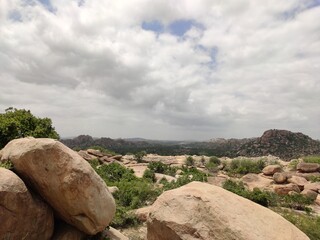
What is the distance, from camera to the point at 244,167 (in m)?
49.8

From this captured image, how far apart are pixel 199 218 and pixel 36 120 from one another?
73.4ft

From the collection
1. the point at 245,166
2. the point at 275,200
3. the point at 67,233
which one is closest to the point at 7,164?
the point at 67,233

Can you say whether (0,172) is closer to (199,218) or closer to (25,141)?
(25,141)

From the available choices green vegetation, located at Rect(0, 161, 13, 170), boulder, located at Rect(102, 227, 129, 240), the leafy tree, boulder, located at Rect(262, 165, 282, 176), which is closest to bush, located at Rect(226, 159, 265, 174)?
boulder, located at Rect(262, 165, 282, 176)

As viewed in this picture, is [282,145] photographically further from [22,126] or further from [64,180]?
[64,180]

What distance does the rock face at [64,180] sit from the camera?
1004 centimetres

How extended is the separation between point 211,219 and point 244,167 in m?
43.4

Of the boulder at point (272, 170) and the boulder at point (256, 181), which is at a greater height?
the boulder at point (272, 170)

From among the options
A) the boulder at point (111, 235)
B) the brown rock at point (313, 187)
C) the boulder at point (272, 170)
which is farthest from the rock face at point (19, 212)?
the boulder at point (272, 170)

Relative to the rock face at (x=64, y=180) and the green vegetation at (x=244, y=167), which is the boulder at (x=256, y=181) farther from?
the rock face at (x=64, y=180)

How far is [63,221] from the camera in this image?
11.8m

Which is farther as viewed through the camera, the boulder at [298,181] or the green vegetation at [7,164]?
the boulder at [298,181]

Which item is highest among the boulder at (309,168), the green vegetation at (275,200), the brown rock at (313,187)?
the boulder at (309,168)

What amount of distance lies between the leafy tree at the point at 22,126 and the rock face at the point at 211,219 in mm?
18361
